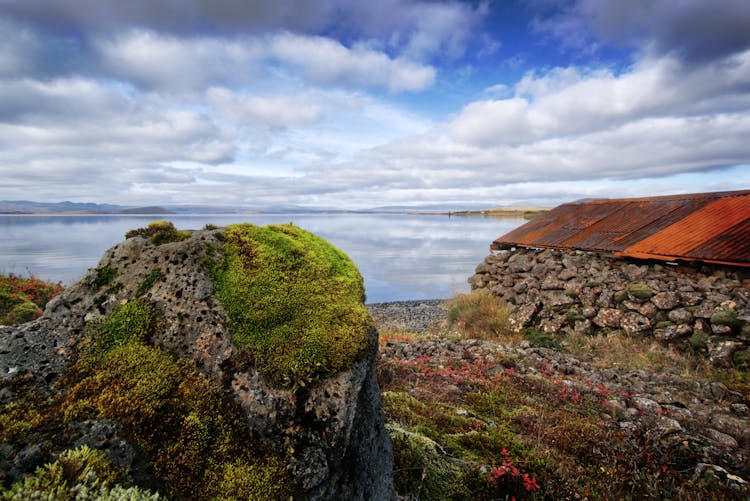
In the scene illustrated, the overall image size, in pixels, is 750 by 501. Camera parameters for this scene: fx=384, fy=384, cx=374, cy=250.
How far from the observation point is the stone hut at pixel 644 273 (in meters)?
9.64

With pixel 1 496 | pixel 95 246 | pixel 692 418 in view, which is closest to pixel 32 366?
pixel 1 496

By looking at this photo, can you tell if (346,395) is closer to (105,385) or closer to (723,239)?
(105,385)

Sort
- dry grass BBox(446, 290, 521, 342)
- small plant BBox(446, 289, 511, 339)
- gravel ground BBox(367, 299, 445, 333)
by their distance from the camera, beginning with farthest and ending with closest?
gravel ground BBox(367, 299, 445, 333) → small plant BBox(446, 289, 511, 339) → dry grass BBox(446, 290, 521, 342)

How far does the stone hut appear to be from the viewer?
31.6 feet

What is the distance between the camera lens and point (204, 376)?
2975 mm

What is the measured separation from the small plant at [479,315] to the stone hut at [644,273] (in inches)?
22.7

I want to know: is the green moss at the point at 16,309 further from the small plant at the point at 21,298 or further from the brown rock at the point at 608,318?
the brown rock at the point at 608,318

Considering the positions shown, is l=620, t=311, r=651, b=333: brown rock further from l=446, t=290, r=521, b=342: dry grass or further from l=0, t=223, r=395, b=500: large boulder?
l=0, t=223, r=395, b=500: large boulder

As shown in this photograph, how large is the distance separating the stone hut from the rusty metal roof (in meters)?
0.03

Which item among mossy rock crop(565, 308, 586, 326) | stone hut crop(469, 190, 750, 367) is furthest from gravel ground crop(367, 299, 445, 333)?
mossy rock crop(565, 308, 586, 326)

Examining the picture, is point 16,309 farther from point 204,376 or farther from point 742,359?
point 742,359

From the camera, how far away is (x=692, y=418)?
636 cm

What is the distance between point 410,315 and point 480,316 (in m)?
9.23

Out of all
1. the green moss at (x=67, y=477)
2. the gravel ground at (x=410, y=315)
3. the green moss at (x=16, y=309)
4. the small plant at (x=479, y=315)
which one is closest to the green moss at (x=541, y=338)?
the small plant at (x=479, y=315)
